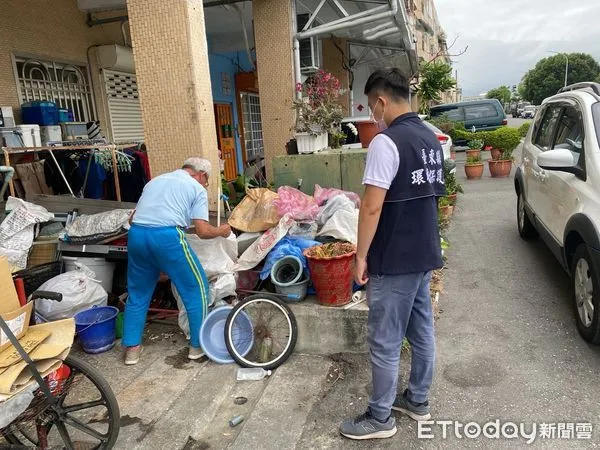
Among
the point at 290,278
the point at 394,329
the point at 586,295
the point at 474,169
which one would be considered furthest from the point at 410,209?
the point at 474,169

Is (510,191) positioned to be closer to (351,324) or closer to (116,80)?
(351,324)

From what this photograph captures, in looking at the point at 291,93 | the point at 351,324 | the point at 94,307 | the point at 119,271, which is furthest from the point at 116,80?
the point at 351,324

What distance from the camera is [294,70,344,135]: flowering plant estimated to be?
577cm

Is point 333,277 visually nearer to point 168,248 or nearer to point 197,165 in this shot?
point 168,248

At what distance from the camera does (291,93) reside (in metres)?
6.91

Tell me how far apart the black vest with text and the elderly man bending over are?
160 centimetres

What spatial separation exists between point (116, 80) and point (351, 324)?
6883 millimetres

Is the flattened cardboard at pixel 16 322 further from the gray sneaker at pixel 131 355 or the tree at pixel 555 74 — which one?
the tree at pixel 555 74

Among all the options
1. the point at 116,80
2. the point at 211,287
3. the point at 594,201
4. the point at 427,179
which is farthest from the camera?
the point at 116,80

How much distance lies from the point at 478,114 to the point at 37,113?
51.3 ft

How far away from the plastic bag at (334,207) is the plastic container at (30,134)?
3776 mm

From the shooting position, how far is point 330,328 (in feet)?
12.0

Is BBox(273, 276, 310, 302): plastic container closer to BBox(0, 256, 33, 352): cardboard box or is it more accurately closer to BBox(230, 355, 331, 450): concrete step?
BBox(230, 355, 331, 450): concrete step

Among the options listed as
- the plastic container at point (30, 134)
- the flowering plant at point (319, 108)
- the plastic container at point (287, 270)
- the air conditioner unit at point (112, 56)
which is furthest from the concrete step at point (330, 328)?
the air conditioner unit at point (112, 56)
